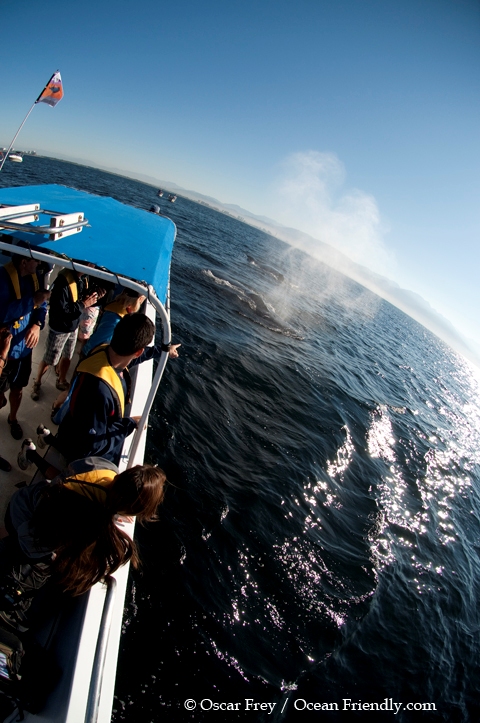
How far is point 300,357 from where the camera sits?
16.1 m

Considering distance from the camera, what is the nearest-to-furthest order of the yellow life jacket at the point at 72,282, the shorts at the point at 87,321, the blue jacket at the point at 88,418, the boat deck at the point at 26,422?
the blue jacket at the point at 88,418, the boat deck at the point at 26,422, the yellow life jacket at the point at 72,282, the shorts at the point at 87,321

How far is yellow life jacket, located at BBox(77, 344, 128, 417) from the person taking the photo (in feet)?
9.36

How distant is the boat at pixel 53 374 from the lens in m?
2.23

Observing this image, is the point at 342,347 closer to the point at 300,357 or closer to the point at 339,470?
the point at 300,357

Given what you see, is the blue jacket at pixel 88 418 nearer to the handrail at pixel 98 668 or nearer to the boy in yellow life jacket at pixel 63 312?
the handrail at pixel 98 668

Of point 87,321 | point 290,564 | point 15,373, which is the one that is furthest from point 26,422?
point 290,564

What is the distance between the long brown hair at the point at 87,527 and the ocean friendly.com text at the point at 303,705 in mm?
3664

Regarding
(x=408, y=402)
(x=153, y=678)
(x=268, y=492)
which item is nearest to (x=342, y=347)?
(x=408, y=402)

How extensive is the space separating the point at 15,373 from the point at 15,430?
0.86 m

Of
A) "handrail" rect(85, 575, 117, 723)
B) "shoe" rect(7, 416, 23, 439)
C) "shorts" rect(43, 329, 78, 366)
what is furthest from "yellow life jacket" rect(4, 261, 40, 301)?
"handrail" rect(85, 575, 117, 723)

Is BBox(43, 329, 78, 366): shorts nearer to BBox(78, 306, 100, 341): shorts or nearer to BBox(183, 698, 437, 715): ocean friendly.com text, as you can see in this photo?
BBox(78, 306, 100, 341): shorts

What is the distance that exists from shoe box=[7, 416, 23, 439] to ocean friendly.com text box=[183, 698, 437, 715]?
430cm

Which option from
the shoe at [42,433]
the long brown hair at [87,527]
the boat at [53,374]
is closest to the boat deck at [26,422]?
the boat at [53,374]

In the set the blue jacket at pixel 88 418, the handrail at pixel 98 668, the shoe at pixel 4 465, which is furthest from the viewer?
the shoe at pixel 4 465
